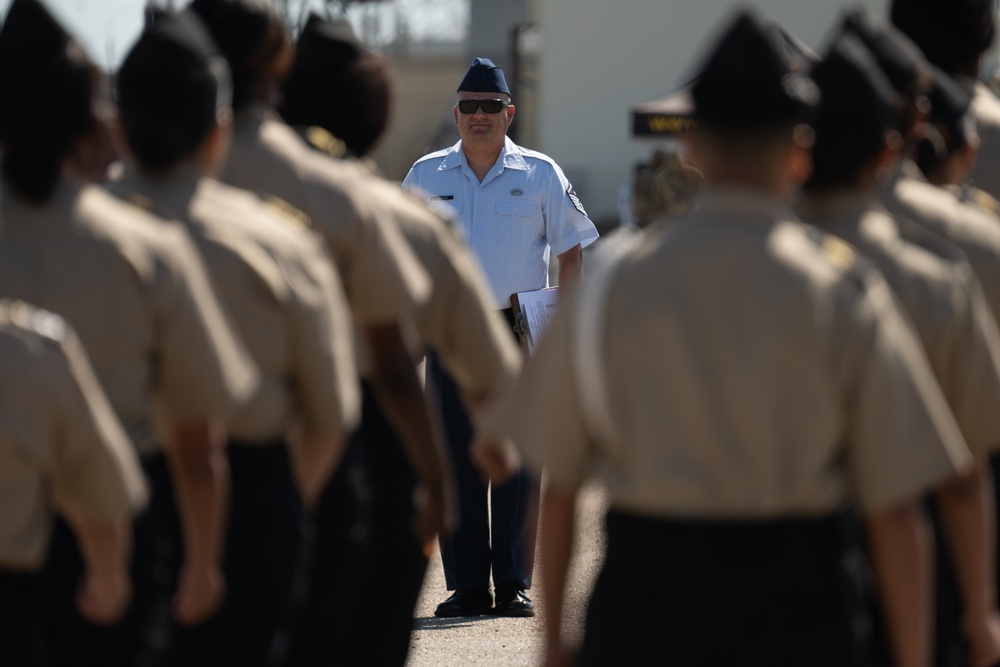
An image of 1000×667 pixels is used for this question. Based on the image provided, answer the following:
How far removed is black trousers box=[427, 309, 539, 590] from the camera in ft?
22.2

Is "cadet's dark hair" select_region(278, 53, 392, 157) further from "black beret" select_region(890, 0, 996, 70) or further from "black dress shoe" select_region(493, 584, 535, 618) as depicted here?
"black dress shoe" select_region(493, 584, 535, 618)

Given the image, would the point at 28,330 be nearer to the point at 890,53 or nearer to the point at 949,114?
the point at 890,53

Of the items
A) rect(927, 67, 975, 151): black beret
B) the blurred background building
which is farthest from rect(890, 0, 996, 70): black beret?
the blurred background building

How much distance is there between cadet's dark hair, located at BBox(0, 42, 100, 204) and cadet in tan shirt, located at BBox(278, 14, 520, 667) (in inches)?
36.4

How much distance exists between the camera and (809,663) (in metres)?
3.01

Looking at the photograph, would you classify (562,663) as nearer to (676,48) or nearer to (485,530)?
(485,530)

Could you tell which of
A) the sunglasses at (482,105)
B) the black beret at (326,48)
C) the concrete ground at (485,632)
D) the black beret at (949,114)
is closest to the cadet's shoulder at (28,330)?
the black beret at (326,48)

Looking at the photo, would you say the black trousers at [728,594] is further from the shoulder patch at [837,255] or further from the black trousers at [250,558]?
the black trousers at [250,558]

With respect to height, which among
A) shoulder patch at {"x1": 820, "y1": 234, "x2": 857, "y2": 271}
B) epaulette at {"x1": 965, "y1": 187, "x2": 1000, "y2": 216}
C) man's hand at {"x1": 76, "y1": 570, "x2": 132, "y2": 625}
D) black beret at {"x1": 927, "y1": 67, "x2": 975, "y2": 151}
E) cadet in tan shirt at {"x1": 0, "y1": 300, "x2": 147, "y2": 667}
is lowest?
man's hand at {"x1": 76, "y1": 570, "x2": 132, "y2": 625}

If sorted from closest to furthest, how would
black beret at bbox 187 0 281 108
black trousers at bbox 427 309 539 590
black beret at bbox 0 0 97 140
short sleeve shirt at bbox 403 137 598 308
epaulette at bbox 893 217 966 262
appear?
black beret at bbox 0 0 97 140 < epaulette at bbox 893 217 966 262 < black beret at bbox 187 0 281 108 < black trousers at bbox 427 309 539 590 < short sleeve shirt at bbox 403 137 598 308

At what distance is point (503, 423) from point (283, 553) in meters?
0.80

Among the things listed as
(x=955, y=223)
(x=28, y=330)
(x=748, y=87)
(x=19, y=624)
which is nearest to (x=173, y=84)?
(x=28, y=330)

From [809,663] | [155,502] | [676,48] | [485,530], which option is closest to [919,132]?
[809,663]

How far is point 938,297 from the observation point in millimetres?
3418
